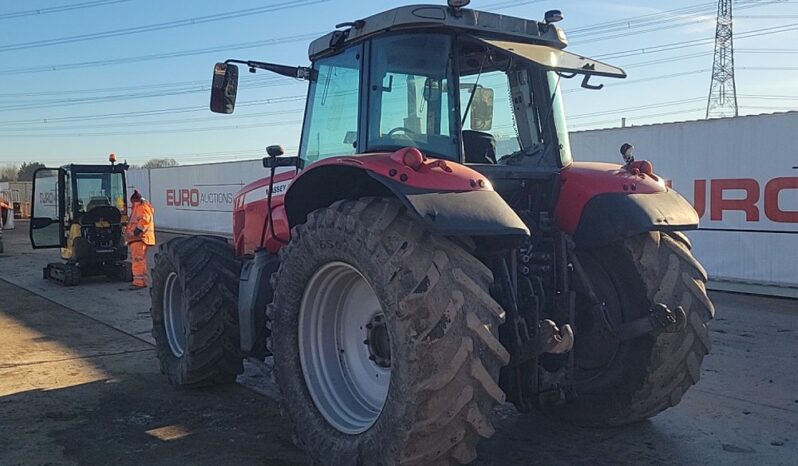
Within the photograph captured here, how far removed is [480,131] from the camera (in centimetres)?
468

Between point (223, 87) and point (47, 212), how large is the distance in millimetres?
11164

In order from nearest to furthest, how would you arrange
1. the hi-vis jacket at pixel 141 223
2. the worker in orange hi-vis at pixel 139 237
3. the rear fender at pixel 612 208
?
the rear fender at pixel 612 208 < the worker in orange hi-vis at pixel 139 237 < the hi-vis jacket at pixel 141 223

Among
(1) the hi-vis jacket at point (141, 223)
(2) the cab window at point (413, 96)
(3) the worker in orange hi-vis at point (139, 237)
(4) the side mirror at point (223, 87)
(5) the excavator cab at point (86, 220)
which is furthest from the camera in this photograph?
(5) the excavator cab at point (86, 220)

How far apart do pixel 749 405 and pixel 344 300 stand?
130 inches

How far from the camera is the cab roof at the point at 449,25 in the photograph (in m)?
4.30

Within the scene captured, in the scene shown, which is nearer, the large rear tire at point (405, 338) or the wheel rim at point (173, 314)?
the large rear tire at point (405, 338)

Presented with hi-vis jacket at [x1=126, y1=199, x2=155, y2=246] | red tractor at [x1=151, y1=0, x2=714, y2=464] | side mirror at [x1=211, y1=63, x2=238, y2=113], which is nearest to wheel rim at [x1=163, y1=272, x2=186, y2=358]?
red tractor at [x1=151, y1=0, x2=714, y2=464]

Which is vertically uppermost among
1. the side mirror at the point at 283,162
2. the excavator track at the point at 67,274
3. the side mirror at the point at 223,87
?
the side mirror at the point at 223,87

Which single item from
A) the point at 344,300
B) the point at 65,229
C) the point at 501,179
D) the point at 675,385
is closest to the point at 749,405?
the point at 675,385

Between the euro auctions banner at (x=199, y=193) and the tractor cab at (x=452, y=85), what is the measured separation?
58.3 feet

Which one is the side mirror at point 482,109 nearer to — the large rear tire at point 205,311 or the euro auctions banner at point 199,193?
the large rear tire at point 205,311

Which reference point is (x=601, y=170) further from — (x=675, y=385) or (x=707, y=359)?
(x=707, y=359)

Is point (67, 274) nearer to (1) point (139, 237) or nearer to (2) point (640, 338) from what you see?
(1) point (139, 237)

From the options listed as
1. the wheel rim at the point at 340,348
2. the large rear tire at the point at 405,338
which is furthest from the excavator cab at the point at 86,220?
the large rear tire at the point at 405,338
